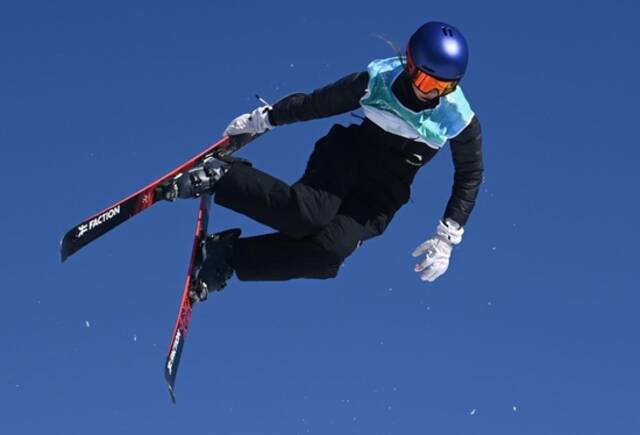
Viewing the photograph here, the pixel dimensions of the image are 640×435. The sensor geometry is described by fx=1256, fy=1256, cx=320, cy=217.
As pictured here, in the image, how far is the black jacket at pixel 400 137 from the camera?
9.31 m

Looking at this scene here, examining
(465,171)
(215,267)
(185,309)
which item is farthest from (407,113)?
(185,309)

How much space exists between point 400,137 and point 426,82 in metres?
0.62

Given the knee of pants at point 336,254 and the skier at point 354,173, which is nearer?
the skier at point 354,173

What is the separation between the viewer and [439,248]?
32.2 ft

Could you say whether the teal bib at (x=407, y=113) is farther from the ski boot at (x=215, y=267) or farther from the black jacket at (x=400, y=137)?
the ski boot at (x=215, y=267)

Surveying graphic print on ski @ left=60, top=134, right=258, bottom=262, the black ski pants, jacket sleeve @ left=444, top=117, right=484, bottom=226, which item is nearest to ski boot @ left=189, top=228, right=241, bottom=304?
the black ski pants

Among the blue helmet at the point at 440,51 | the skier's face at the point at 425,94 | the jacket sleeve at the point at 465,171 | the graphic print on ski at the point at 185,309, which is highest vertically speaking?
the blue helmet at the point at 440,51

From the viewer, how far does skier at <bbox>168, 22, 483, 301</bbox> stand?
9.02 meters

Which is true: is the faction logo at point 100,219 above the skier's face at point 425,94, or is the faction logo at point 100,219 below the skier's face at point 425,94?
below

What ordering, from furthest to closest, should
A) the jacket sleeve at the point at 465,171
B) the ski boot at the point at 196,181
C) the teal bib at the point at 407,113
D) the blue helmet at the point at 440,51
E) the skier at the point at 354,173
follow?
the jacket sleeve at the point at 465,171 < the teal bib at the point at 407,113 < the ski boot at the point at 196,181 < the skier at the point at 354,173 < the blue helmet at the point at 440,51

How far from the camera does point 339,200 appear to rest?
9195 mm

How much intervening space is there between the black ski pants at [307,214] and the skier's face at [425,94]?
71 centimetres

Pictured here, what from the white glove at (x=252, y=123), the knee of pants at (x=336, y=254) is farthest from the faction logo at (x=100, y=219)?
the knee of pants at (x=336, y=254)

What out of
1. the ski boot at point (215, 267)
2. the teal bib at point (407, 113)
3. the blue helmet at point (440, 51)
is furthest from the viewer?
the ski boot at point (215, 267)
